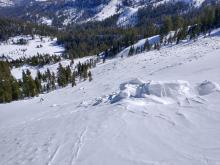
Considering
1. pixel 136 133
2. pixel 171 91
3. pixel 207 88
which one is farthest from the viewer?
pixel 171 91

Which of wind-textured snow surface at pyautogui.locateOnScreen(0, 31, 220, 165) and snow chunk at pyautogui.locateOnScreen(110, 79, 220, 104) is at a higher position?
snow chunk at pyautogui.locateOnScreen(110, 79, 220, 104)

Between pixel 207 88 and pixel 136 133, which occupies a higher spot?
pixel 207 88

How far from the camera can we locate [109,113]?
22656 mm

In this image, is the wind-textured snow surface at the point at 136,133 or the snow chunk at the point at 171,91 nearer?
the wind-textured snow surface at the point at 136,133

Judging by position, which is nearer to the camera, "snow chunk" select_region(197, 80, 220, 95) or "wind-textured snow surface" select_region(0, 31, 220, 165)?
"wind-textured snow surface" select_region(0, 31, 220, 165)

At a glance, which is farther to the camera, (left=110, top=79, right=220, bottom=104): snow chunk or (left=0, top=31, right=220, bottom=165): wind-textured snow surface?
(left=110, top=79, right=220, bottom=104): snow chunk

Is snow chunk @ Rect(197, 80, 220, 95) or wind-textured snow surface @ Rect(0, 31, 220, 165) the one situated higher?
snow chunk @ Rect(197, 80, 220, 95)

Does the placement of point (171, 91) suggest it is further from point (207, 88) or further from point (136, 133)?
point (136, 133)

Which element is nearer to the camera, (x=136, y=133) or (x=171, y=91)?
(x=136, y=133)

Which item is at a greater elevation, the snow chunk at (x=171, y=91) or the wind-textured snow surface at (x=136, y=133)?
the snow chunk at (x=171, y=91)

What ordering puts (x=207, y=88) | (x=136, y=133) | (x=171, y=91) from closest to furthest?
(x=136, y=133) < (x=207, y=88) < (x=171, y=91)

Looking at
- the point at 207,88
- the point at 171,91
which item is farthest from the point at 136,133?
the point at 207,88

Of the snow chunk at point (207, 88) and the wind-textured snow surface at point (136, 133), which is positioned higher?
the snow chunk at point (207, 88)

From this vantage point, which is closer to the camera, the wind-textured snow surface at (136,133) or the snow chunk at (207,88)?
the wind-textured snow surface at (136,133)
